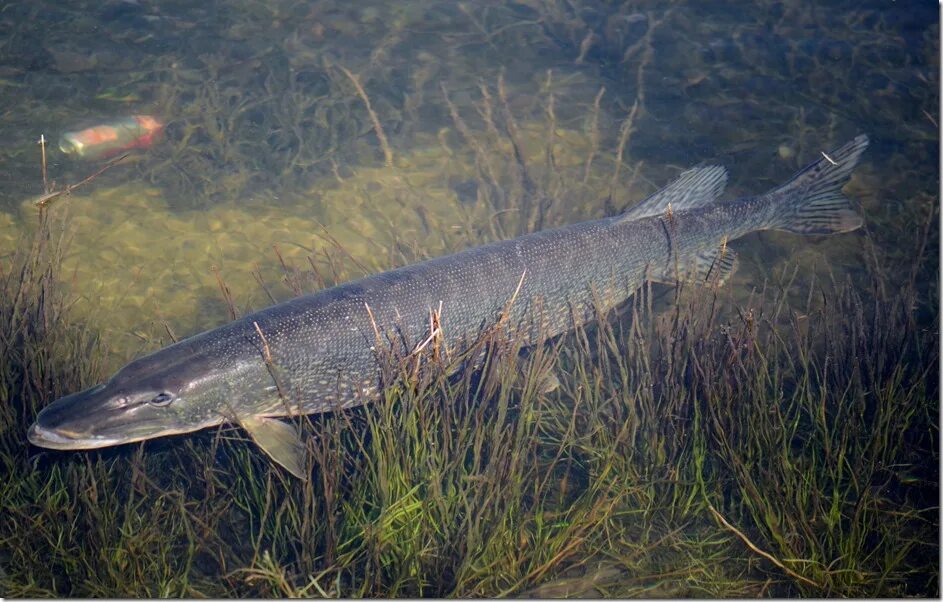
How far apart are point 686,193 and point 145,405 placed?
387cm

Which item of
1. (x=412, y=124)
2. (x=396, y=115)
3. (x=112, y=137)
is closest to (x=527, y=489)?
(x=412, y=124)

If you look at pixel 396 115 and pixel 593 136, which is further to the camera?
pixel 396 115

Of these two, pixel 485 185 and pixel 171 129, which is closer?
pixel 485 185

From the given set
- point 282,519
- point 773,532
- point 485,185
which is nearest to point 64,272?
point 282,519

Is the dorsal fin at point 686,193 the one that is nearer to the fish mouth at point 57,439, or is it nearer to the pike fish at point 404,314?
the pike fish at point 404,314

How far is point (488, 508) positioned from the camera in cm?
320

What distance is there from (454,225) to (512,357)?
2587 millimetres

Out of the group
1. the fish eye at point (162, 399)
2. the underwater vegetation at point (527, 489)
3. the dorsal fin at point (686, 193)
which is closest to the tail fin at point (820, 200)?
the dorsal fin at point (686, 193)

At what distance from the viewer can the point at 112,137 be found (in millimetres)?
6117

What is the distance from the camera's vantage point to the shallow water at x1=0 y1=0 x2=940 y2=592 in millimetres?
5207

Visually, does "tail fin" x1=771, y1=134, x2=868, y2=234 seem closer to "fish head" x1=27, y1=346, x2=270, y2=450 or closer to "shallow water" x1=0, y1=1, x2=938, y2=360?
"shallow water" x1=0, y1=1, x2=938, y2=360

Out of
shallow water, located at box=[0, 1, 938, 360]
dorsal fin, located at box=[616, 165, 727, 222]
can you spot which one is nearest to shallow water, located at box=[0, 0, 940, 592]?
shallow water, located at box=[0, 1, 938, 360]

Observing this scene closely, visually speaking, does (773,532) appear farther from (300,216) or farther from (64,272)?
(64,272)

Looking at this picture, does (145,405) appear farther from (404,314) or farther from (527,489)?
(527,489)
